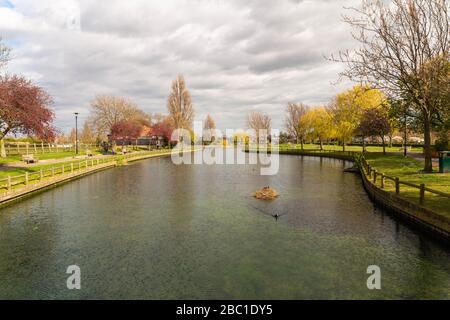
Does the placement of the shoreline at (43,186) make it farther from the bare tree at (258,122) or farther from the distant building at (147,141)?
the bare tree at (258,122)

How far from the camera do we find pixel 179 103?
9181 centimetres

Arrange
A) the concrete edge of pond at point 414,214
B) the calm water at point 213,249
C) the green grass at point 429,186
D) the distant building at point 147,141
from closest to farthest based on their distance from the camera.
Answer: the calm water at point 213,249
the concrete edge of pond at point 414,214
the green grass at point 429,186
the distant building at point 147,141

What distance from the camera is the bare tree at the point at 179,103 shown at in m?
91.2

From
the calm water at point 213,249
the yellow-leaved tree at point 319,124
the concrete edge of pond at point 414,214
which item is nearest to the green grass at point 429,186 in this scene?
the concrete edge of pond at point 414,214

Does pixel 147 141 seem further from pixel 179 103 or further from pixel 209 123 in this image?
pixel 209 123

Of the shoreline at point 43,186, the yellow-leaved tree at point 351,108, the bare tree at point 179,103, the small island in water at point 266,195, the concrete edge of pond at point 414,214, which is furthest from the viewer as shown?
the bare tree at point 179,103

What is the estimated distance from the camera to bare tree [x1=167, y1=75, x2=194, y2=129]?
9125cm

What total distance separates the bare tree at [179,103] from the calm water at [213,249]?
69.8m

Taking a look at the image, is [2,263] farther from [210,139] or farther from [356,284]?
[210,139]

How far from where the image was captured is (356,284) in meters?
10.1

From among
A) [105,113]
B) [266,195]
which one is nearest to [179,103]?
[105,113]

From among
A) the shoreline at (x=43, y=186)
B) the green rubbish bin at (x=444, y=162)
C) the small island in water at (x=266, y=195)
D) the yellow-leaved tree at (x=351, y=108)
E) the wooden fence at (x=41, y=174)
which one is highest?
the yellow-leaved tree at (x=351, y=108)

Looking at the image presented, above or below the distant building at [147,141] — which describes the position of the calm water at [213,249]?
below
